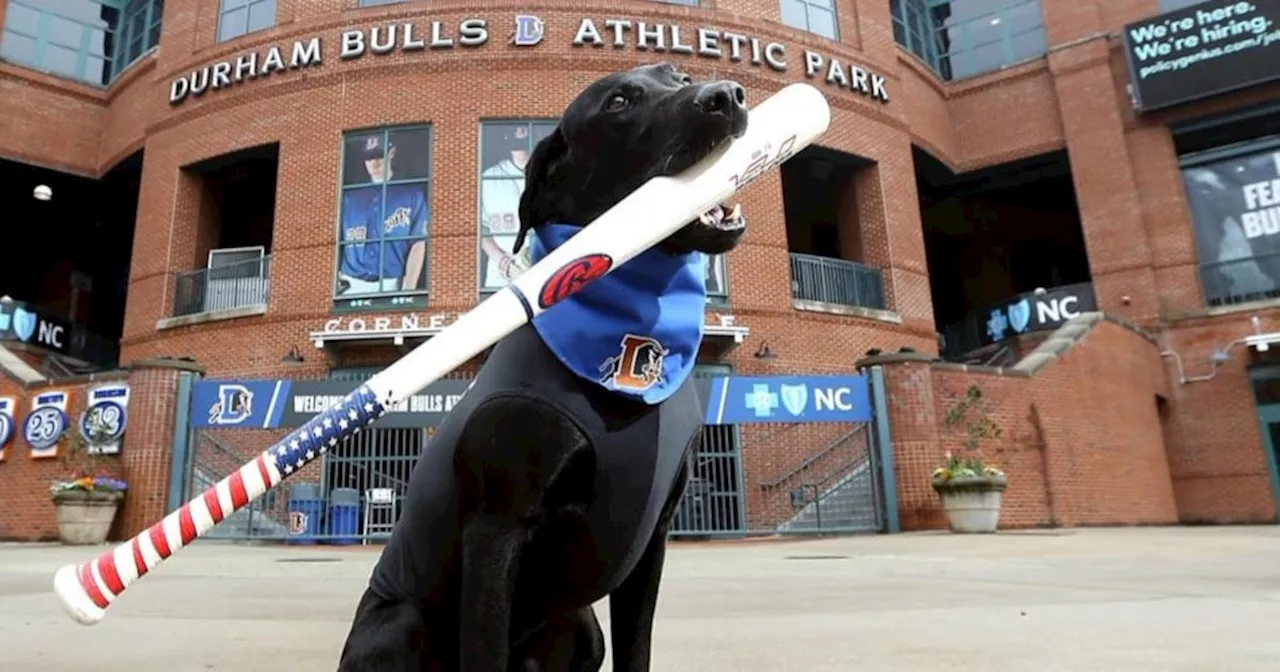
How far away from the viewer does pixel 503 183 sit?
14.5m

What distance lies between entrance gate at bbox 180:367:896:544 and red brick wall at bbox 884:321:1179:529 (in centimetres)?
43

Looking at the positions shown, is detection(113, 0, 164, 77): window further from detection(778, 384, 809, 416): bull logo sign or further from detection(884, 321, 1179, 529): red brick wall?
detection(884, 321, 1179, 529): red brick wall

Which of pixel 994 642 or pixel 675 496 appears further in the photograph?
pixel 994 642

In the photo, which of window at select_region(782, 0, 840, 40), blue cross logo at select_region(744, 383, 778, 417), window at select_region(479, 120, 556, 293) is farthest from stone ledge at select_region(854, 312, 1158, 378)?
window at select_region(782, 0, 840, 40)

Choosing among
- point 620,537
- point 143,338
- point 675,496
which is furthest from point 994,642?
point 143,338

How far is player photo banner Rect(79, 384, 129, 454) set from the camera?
1151cm

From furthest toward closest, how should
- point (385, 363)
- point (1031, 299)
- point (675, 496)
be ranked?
point (1031, 299)
point (385, 363)
point (675, 496)

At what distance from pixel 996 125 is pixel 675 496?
20.8m

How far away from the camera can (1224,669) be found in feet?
6.77

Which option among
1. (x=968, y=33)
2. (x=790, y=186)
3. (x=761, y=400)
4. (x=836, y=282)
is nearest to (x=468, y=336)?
(x=761, y=400)

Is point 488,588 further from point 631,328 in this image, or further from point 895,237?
point 895,237

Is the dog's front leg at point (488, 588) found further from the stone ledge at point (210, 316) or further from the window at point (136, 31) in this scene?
the window at point (136, 31)

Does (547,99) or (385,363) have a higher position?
(547,99)

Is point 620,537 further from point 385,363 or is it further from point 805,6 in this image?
point 805,6
